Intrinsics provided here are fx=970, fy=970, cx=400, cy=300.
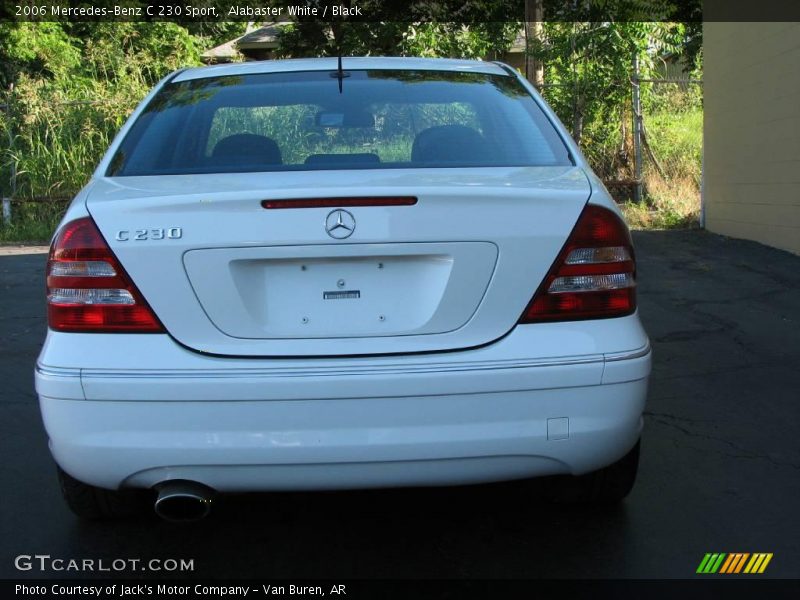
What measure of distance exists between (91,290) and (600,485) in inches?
71.3

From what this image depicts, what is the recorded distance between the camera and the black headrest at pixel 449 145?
3.27 m

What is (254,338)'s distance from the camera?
273 centimetres

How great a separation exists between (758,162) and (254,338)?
885 centimetres

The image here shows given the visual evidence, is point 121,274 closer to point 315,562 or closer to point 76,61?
point 315,562

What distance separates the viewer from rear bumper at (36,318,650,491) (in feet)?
8.79

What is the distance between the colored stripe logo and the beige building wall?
22.8 ft

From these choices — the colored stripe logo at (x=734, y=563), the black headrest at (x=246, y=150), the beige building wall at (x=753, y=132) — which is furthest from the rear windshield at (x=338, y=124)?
the beige building wall at (x=753, y=132)

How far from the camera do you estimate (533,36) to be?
1516 cm

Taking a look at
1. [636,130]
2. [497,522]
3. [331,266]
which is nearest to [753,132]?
[636,130]

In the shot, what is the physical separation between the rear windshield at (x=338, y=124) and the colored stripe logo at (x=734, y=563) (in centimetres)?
A: 138

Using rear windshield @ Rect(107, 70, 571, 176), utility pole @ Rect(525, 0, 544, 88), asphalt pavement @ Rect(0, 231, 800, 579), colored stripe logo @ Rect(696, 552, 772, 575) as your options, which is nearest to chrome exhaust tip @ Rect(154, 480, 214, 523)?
asphalt pavement @ Rect(0, 231, 800, 579)

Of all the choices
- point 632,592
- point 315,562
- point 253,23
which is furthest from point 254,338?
Answer: point 253,23
